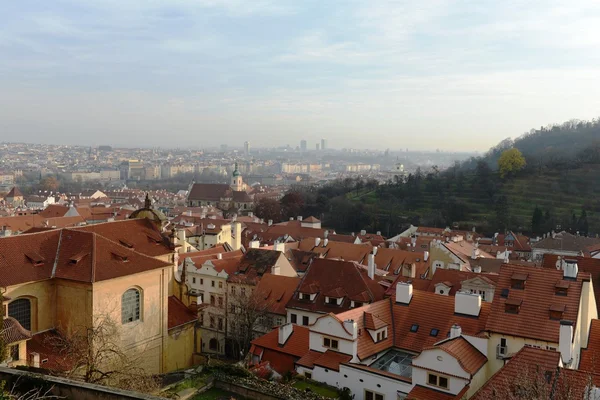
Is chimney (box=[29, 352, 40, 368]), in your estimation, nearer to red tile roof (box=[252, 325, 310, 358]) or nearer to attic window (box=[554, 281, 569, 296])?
red tile roof (box=[252, 325, 310, 358])

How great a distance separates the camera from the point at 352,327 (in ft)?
81.9

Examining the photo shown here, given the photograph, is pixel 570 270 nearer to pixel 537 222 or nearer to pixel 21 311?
pixel 21 311

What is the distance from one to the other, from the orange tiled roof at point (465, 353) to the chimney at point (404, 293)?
5.69 meters

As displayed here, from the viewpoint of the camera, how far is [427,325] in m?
26.9

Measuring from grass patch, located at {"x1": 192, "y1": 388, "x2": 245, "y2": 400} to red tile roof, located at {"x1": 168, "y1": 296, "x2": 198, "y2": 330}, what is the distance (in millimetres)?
12822

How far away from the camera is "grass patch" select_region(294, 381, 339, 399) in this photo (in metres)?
23.2

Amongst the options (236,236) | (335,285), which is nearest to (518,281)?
(335,285)

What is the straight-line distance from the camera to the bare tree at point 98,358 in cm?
1883

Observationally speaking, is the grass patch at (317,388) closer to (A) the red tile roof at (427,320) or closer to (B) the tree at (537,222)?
(A) the red tile roof at (427,320)

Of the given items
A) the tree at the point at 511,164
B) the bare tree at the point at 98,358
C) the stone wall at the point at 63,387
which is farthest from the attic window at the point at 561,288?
the tree at the point at 511,164

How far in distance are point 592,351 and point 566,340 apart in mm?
3954

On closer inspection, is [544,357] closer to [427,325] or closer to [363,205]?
[427,325]

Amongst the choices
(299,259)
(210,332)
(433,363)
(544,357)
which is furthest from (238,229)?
(544,357)

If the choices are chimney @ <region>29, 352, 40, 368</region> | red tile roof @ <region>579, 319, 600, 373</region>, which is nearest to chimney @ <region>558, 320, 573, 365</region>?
red tile roof @ <region>579, 319, 600, 373</region>
